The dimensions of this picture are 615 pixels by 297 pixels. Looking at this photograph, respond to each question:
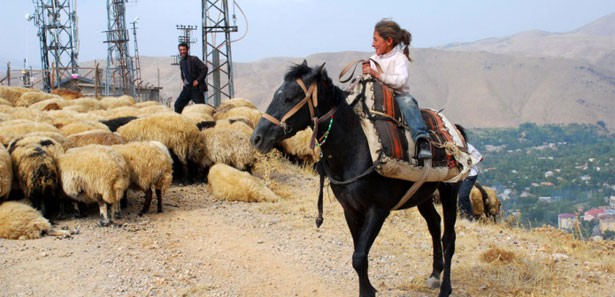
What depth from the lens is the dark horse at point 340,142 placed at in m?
4.07

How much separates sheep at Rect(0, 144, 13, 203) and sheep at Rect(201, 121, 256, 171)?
3.39m

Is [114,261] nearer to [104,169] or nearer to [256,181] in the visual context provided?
[104,169]

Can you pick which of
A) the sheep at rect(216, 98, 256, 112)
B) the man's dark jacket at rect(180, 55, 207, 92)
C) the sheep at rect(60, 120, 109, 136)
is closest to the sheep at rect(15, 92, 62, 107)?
the man's dark jacket at rect(180, 55, 207, 92)

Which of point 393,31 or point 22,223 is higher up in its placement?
point 393,31

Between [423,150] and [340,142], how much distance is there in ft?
2.20

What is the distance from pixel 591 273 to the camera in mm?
5859

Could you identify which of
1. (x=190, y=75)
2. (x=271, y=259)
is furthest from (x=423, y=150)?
(x=190, y=75)

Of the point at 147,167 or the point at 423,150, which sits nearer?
the point at 423,150

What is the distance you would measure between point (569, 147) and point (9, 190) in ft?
224

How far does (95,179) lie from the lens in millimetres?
6941

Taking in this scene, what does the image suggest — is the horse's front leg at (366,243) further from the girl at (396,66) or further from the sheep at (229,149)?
the sheep at (229,149)

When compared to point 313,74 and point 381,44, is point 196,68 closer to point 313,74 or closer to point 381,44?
point 381,44

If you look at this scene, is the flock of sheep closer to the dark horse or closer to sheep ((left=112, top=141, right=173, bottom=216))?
sheep ((left=112, top=141, right=173, bottom=216))

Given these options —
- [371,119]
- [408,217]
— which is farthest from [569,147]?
[371,119]
